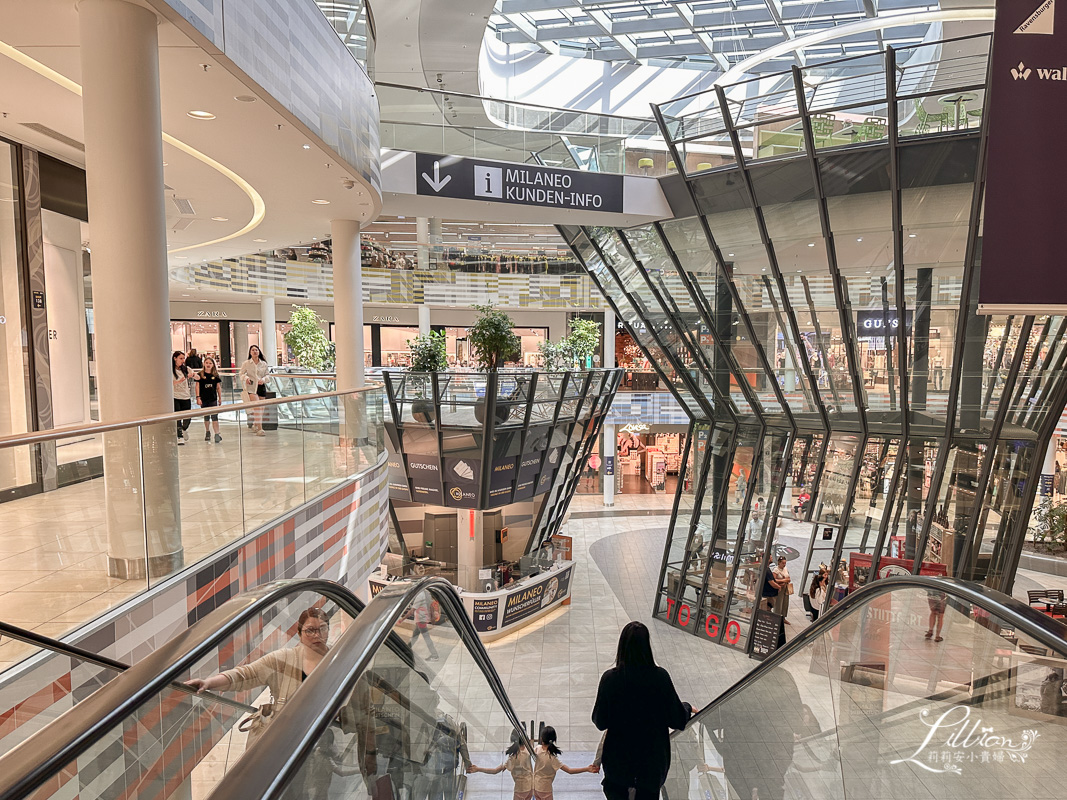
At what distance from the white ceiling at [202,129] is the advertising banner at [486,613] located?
790 centimetres

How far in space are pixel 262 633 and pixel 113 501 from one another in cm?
152

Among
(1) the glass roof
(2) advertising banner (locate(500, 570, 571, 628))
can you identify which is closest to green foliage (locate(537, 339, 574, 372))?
(2) advertising banner (locate(500, 570, 571, 628))

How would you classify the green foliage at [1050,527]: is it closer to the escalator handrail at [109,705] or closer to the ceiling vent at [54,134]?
the escalator handrail at [109,705]

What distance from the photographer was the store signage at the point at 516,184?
1078cm

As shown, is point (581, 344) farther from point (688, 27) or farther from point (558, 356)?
point (688, 27)

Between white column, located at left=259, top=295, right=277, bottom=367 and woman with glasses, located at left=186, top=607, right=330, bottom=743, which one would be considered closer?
woman with glasses, located at left=186, top=607, right=330, bottom=743

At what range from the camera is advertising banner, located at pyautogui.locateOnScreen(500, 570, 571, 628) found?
48.6ft

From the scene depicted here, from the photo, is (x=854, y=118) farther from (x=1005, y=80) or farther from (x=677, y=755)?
(x=677, y=755)

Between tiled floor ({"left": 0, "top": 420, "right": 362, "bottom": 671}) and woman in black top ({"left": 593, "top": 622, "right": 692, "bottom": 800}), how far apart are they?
2.82 meters

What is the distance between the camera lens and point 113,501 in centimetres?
388

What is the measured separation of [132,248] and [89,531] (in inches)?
68.2

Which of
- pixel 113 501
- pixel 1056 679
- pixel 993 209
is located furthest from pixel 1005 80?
pixel 113 501

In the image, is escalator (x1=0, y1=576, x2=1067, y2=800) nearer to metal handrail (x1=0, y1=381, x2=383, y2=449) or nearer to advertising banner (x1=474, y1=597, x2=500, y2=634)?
metal handrail (x1=0, y1=381, x2=383, y2=449)

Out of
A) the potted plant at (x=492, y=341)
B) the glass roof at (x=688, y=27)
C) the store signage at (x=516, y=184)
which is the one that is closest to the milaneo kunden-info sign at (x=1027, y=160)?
the store signage at (x=516, y=184)
